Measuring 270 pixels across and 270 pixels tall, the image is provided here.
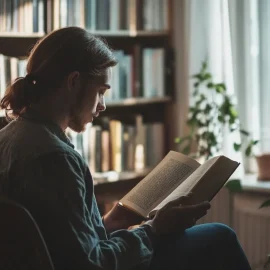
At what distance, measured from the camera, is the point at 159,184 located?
1.53 meters

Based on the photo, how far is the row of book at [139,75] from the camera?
8.48ft

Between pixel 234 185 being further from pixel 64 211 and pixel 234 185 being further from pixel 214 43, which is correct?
pixel 64 211

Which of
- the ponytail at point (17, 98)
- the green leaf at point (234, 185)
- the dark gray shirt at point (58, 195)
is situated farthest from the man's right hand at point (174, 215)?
the green leaf at point (234, 185)

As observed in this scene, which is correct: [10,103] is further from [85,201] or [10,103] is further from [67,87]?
[85,201]

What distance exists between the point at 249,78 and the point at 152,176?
1.16 metres

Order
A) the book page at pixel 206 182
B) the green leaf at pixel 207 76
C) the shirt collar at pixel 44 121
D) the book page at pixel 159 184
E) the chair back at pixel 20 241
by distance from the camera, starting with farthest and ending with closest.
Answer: the green leaf at pixel 207 76 → the book page at pixel 159 184 → the book page at pixel 206 182 → the shirt collar at pixel 44 121 → the chair back at pixel 20 241

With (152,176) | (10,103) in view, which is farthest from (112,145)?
(10,103)

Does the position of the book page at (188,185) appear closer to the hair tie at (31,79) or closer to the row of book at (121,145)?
the hair tie at (31,79)

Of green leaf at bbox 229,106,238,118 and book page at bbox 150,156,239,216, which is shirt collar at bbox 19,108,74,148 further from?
green leaf at bbox 229,106,238,118

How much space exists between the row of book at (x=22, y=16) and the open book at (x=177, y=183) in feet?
3.39

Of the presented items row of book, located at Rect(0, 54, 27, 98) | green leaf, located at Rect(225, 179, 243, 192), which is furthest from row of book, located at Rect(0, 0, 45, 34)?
green leaf, located at Rect(225, 179, 243, 192)

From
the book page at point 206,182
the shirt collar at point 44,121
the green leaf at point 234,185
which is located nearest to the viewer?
the shirt collar at point 44,121

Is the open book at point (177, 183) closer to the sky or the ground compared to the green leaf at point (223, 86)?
closer to the ground

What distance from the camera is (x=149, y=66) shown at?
8.71ft
